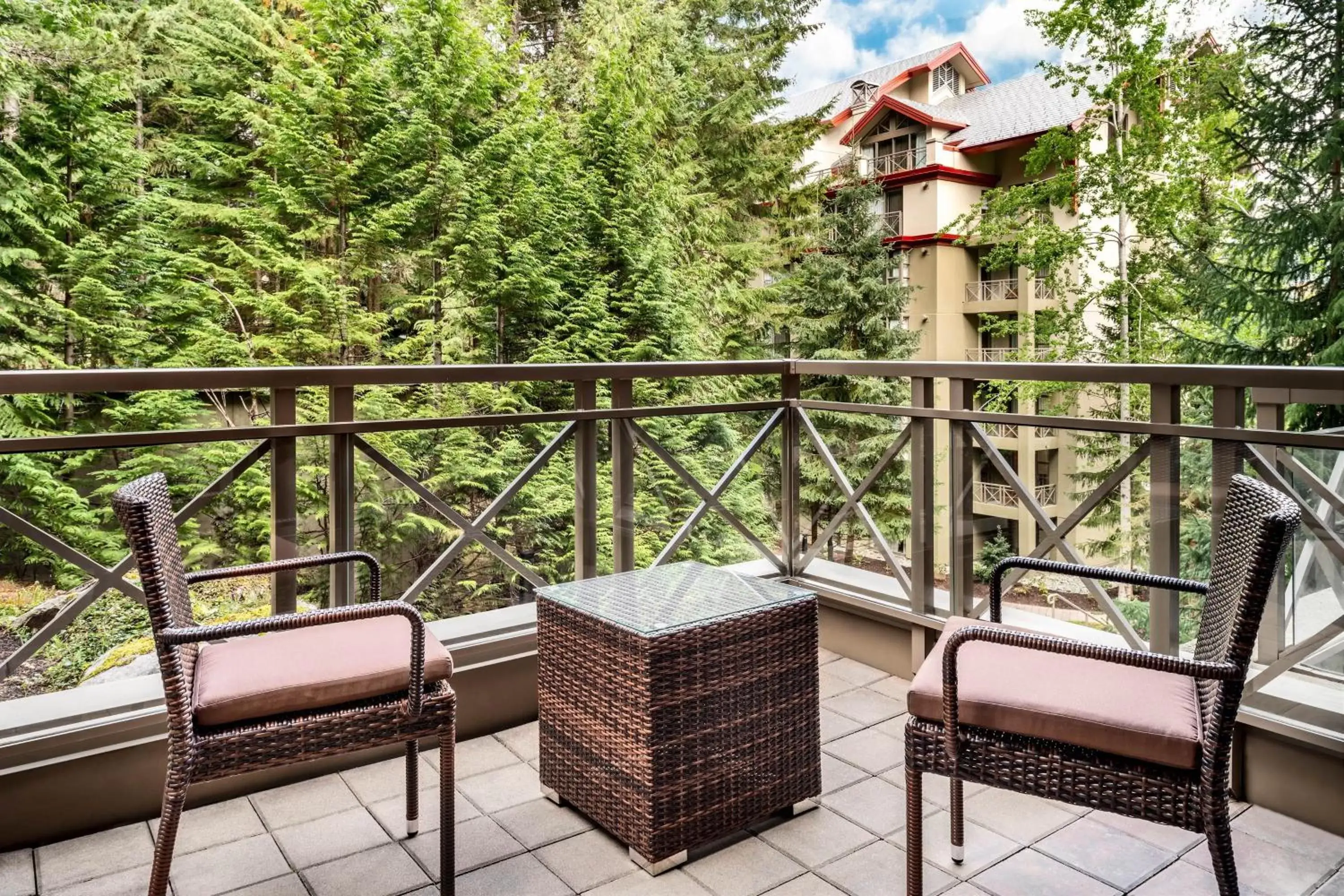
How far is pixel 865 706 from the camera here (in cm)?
290

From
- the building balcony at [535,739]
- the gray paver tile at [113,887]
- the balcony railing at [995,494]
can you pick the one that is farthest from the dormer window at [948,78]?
the gray paver tile at [113,887]

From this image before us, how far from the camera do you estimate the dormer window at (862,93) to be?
1349 centimetres

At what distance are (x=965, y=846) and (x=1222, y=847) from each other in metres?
0.70

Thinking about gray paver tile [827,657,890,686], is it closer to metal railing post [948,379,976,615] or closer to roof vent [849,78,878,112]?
metal railing post [948,379,976,615]

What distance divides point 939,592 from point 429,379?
1.82 m

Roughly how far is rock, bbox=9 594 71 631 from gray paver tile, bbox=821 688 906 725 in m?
2.19

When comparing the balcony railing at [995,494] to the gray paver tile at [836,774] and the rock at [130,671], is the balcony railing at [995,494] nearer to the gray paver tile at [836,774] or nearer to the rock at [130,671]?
the gray paver tile at [836,774]

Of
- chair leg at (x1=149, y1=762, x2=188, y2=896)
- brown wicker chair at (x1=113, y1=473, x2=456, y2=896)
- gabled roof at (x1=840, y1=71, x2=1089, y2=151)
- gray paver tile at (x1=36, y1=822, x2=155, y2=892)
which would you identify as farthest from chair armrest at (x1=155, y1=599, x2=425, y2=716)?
gabled roof at (x1=840, y1=71, x2=1089, y2=151)

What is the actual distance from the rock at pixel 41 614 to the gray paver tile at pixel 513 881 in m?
1.02

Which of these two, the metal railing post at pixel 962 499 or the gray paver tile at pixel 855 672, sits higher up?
the metal railing post at pixel 962 499

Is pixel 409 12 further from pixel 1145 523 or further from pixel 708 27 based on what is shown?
pixel 1145 523

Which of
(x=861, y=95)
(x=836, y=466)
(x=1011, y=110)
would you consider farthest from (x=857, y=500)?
(x=861, y=95)

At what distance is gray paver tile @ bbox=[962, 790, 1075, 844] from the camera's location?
6.91 feet

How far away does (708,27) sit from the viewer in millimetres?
12797
